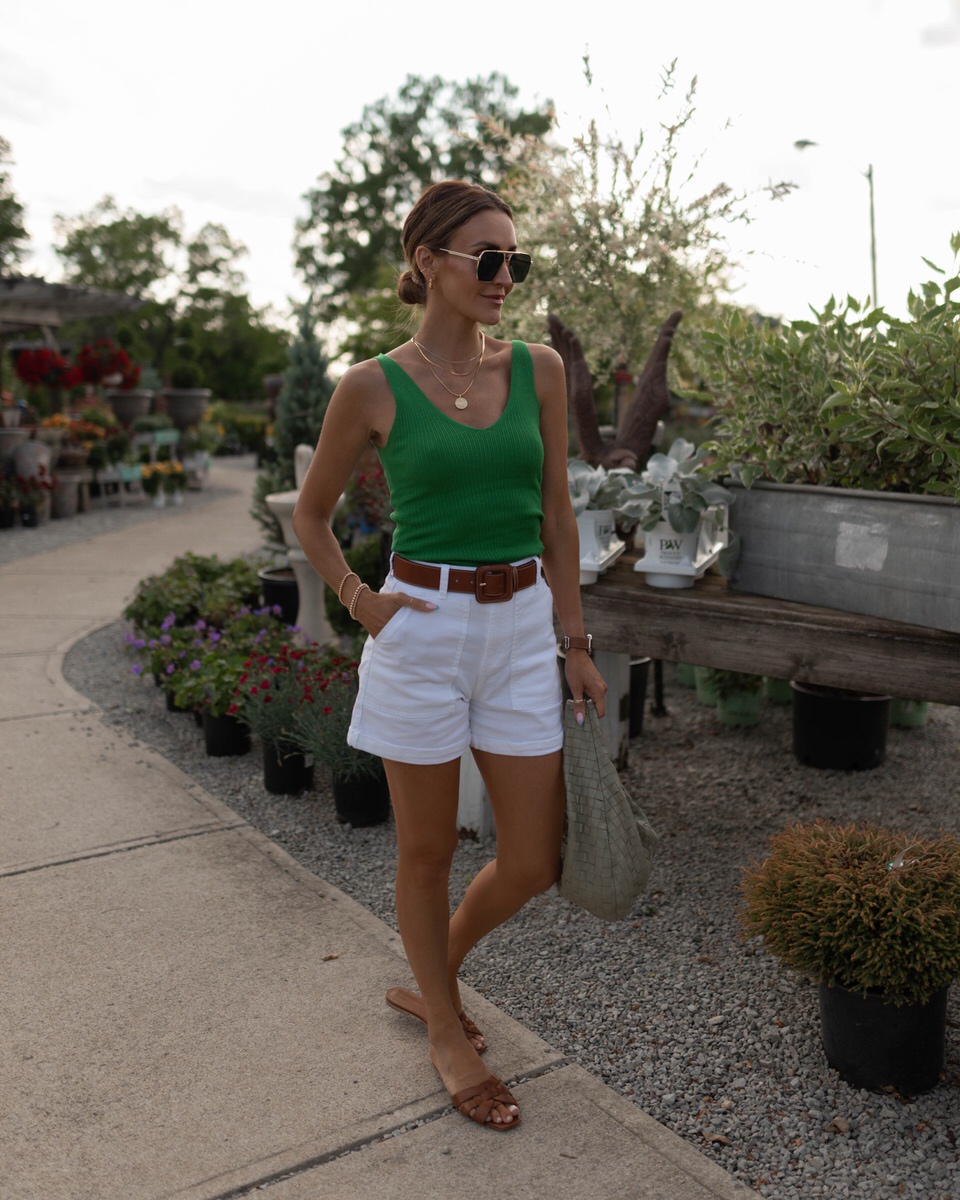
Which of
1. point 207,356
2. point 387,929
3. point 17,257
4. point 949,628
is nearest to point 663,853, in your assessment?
point 387,929

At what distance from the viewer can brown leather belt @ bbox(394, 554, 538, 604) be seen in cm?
212

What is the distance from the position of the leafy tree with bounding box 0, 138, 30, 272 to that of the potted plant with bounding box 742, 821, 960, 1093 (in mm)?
42568

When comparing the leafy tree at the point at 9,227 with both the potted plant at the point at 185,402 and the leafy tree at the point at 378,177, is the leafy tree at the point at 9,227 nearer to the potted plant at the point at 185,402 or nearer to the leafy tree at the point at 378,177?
the leafy tree at the point at 378,177

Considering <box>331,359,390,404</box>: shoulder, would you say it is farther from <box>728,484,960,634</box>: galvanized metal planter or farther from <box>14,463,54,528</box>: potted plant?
<box>14,463,54,528</box>: potted plant

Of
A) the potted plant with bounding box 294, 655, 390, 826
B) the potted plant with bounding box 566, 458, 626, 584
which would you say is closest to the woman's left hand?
the potted plant with bounding box 566, 458, 626, 584

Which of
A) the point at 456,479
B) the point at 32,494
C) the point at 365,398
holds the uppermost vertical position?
the point at 365,398

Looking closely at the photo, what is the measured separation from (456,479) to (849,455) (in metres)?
1.53

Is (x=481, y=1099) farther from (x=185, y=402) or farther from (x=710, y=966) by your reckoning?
(x=185, y=402)

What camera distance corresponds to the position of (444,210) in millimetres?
2137

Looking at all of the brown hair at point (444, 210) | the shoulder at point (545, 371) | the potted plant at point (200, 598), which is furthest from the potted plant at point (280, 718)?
the brown hair at point (444, 210)

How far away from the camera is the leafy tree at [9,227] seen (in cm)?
3925

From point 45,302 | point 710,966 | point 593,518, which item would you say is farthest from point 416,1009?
point 45,302

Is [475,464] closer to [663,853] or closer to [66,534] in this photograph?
[663,853]

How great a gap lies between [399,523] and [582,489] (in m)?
1.36
